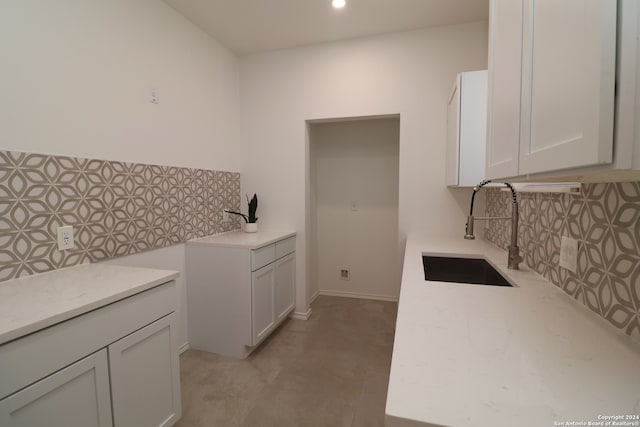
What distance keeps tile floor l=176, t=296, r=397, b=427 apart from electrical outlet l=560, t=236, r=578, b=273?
1222 millimetres

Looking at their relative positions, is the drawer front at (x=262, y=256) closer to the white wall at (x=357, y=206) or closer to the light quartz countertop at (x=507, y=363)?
the white wall at (x=357, y=206)

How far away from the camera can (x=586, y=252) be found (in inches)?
36.6

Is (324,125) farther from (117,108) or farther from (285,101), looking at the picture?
(117,108)

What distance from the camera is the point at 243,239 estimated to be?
92.7 inches

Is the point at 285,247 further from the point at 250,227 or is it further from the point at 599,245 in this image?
the point at 599,245

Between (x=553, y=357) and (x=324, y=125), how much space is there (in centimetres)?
304

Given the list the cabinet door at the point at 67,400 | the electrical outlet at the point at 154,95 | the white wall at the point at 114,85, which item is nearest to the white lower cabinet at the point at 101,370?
the cabinet door at the point at 67,400

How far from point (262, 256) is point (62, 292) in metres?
1.25

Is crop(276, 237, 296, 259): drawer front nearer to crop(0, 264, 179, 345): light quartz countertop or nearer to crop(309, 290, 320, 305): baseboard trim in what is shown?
→ crop(309, 290, 320, 305): baseboard trim

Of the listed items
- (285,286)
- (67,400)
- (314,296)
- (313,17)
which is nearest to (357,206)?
(314,296)

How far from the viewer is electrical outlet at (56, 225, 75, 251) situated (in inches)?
56.1

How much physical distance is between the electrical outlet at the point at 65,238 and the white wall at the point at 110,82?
0.39 meters

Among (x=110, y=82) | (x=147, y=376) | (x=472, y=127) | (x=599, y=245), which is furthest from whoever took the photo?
(x=472, y=127)

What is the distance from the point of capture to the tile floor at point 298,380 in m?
1.62
